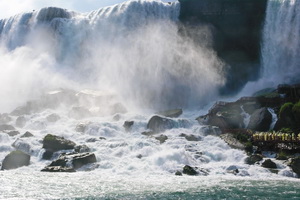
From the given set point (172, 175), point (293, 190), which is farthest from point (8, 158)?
point (293, 190)

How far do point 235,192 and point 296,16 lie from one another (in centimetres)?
4097

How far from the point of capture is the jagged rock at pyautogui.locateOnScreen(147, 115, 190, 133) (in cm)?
4235

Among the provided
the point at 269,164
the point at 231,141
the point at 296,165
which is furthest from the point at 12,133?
the point at 296,165

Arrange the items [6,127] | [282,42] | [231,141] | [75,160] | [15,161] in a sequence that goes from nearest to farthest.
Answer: [75,160] < [15,161] < [231,141] < [6,127] < [282,42]

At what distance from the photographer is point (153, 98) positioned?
Answer: 60.9m

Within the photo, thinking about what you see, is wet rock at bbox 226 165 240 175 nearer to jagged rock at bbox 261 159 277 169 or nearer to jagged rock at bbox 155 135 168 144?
jagged rock at bbox 261 159 277 169

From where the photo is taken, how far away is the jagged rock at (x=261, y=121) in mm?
41156

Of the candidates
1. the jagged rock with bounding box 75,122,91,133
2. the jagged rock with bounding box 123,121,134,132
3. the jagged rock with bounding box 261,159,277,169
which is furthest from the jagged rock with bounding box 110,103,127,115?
the jagged rock with bounding box 261,159,277,169

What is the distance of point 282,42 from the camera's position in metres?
55.8

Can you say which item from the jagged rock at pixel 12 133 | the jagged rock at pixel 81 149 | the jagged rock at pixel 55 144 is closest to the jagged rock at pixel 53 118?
the jagged rock at pixel 12 133

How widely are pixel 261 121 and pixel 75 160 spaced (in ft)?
72.8

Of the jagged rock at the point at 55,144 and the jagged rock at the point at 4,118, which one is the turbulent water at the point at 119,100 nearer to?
the jagged rock at the point at 55,144

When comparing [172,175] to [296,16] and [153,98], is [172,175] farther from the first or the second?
[296,16]

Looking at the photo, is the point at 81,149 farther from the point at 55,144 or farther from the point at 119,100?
the point at 119,100
